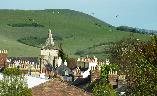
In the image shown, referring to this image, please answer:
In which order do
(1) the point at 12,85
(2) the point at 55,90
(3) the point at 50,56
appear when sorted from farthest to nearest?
1. (3) the point at 50,56
2. (2) the point at 55,90
3. (1) the point at 12,85

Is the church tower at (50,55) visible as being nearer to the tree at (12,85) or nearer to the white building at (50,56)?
the white building at (50,56)

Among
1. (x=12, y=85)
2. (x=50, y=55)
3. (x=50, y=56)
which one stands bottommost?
(x=12, y=85)

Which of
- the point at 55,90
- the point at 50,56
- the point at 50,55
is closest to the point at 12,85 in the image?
the point at 55,90

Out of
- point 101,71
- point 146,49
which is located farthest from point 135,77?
point 101,71

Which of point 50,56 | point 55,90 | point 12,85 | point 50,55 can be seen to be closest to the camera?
point 12,85

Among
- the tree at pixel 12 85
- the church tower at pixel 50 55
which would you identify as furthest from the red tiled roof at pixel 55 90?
the church tower at pixel 50 55

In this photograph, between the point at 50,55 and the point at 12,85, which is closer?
the point at 12,85

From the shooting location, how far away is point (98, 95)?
176 ft

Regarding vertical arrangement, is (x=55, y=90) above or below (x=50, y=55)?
below

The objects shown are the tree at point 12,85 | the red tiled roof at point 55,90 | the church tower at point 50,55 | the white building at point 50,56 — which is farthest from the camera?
the church tower at point 50,55

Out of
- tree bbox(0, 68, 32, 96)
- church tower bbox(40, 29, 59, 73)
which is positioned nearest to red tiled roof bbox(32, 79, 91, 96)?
tree bbox(0, 68, 32, 96)

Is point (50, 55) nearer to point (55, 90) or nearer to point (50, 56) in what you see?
point (50, 56)

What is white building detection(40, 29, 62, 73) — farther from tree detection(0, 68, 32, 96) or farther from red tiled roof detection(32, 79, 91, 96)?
tree detection(0, 68, 32, 96)

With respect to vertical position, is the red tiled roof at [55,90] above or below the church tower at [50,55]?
below
